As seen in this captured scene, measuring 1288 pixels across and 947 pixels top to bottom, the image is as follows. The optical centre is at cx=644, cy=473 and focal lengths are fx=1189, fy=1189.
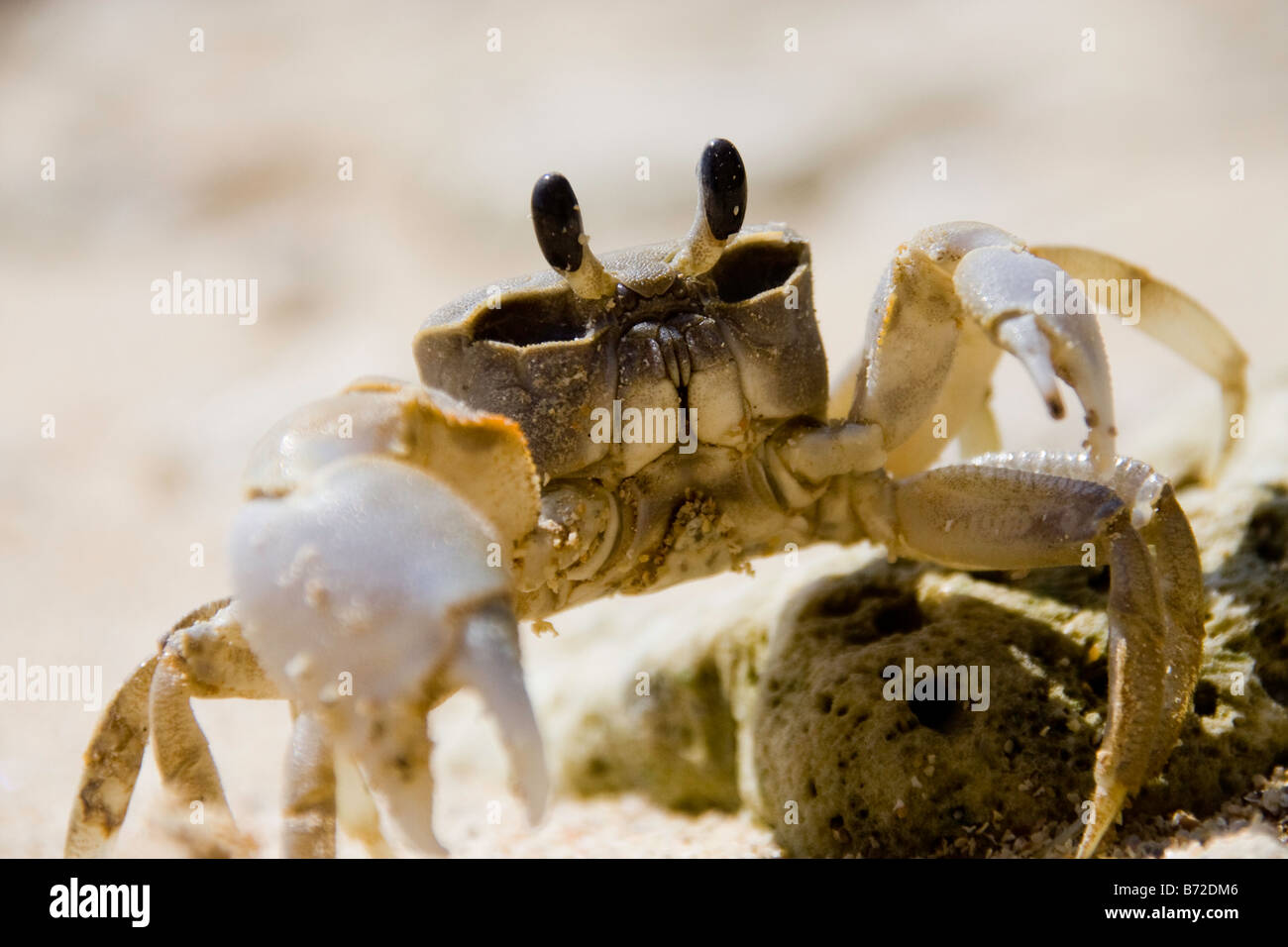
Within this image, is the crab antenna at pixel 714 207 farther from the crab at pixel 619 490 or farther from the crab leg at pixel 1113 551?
the crab leg at pixel 1113 551

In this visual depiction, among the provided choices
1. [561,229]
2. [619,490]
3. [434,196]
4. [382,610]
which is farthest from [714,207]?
Answer: [434,196]

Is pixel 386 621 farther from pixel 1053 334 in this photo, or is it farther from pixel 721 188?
pixel 721 188

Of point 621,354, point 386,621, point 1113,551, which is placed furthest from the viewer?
point 621,354

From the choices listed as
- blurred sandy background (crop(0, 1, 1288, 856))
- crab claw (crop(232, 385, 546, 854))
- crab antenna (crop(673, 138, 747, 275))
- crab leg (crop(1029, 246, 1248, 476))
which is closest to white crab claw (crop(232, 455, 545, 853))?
crab claw (crop(232, 385, 546, 854))

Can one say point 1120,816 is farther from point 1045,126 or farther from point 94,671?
point 1045,126

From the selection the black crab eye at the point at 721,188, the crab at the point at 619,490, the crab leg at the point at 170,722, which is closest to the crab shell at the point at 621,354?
the crab at the point at 619,490

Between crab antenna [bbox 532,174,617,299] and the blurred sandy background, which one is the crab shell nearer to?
crab antenna [bbox 532,174,617,299]
